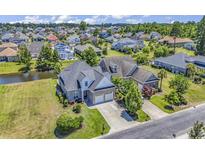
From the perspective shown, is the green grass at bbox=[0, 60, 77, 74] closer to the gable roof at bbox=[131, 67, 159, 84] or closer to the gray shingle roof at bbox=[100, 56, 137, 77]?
the gray shingle roof at bbox=[100, 56, 137, 77]

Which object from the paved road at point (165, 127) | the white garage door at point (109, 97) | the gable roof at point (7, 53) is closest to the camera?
the paved road at point (165, 127)

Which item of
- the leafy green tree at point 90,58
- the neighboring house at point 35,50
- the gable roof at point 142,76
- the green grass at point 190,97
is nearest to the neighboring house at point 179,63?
the green grass at point 190,97

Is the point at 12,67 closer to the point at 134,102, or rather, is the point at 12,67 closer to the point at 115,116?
the point at 115,116

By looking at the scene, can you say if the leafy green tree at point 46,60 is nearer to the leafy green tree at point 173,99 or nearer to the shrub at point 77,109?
the shrub at point 77,109

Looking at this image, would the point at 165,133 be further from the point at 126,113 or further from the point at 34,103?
the point at 34,103

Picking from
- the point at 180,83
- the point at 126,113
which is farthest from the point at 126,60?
the point at 126,113

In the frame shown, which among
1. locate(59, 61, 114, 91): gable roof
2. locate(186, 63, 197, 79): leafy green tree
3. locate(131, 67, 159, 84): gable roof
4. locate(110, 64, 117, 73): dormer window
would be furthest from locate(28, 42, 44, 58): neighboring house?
locate(186, 63, 197, 79): leafy green tree

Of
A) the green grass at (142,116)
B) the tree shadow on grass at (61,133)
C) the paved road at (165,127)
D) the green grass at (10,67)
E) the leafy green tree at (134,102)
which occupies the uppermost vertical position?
the leafy green tree at (134,102)

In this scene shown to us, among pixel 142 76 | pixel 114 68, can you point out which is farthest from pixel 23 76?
pixel 142 76
